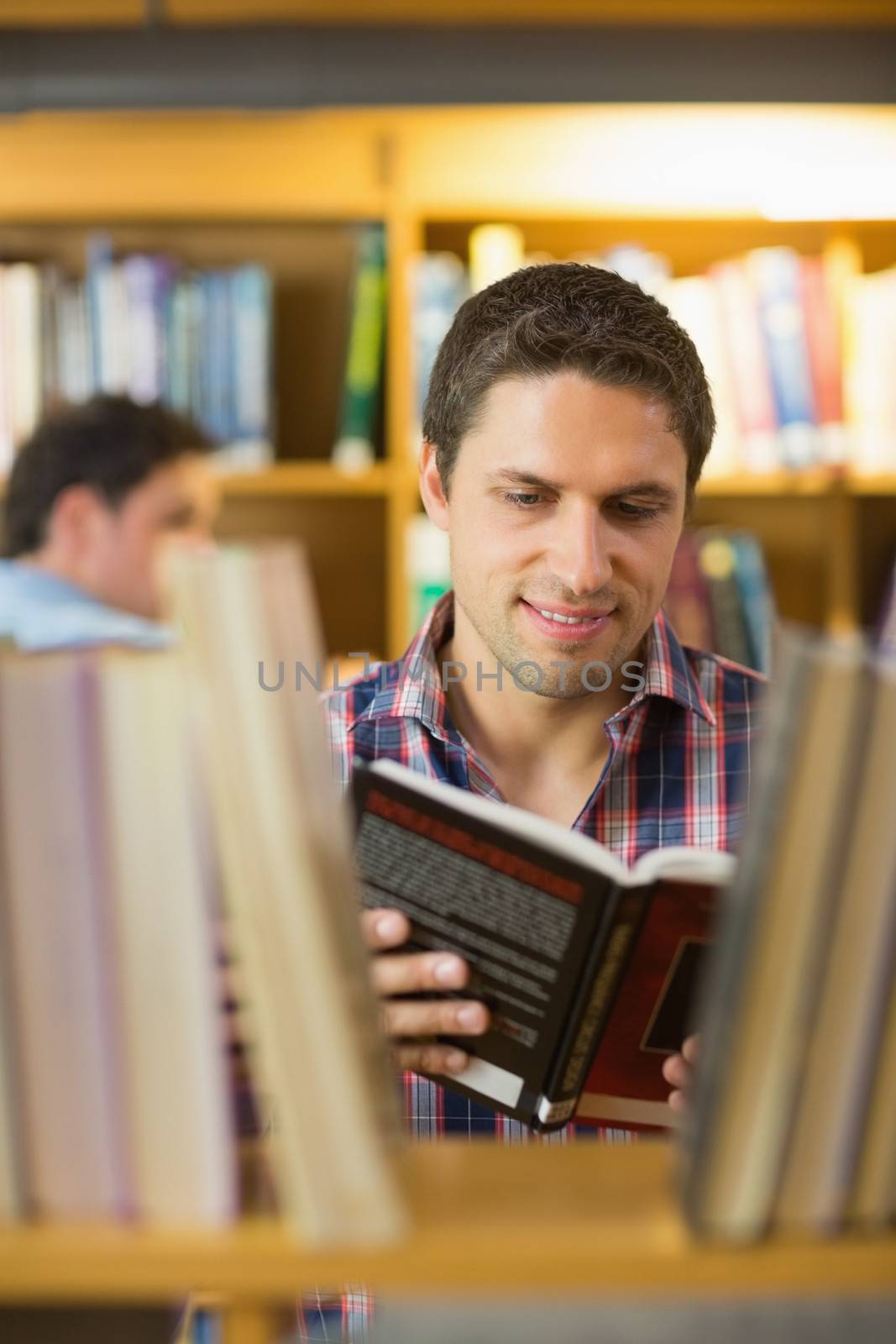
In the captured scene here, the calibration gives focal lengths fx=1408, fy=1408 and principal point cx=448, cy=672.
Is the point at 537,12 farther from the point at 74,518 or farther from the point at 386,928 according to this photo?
the point at 386,928

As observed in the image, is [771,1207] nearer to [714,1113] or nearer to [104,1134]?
[714,1113]

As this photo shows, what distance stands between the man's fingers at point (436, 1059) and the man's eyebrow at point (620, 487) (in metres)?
0.55

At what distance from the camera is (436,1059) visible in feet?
3.14

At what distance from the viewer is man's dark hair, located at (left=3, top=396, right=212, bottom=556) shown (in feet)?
7.60

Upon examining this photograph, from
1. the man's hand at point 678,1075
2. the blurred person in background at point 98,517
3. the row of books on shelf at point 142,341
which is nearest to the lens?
the man's hand at point 678,1075

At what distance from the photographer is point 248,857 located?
0.55m

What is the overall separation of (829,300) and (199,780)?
2.04 metres

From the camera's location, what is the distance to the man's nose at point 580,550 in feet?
4.09

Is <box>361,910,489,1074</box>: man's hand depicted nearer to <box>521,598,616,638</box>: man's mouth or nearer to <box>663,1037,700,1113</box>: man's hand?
<box>663,1037,700,1113</box>: man's hand

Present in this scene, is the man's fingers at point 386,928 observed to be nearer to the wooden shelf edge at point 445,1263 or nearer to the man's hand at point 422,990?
the man's hand at point 422,990

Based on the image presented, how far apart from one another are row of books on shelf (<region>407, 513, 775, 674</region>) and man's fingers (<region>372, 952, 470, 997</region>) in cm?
143

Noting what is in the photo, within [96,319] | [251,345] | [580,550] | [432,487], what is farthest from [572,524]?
[96,319]

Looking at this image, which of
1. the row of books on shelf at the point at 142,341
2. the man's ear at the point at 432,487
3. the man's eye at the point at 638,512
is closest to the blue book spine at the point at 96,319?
the row of books on shelf at the point at 142,341

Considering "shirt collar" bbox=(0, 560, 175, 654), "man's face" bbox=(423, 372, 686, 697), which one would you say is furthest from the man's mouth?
"shirt collar" bbox=(0, 560, 175, 654)
